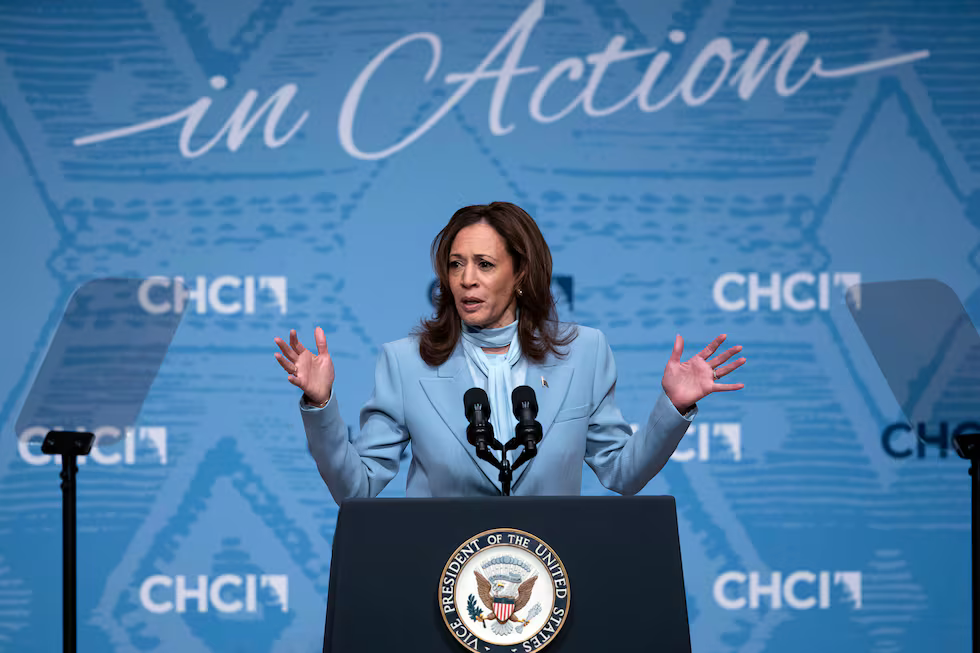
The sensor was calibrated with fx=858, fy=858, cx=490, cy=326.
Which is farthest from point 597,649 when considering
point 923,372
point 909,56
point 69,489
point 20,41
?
point 20,41

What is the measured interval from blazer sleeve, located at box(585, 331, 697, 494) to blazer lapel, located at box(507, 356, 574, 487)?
98 millimetres

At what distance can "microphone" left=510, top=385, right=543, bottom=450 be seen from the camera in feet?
4.61

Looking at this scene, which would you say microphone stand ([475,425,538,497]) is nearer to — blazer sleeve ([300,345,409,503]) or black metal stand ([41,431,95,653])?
blazer sleeve ([300,345,409,503])

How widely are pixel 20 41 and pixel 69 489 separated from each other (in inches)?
68.5

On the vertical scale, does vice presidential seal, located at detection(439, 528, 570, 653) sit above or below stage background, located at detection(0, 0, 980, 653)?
below

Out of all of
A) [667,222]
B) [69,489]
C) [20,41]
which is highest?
[20,41]

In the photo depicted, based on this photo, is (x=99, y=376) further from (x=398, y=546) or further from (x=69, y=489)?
(x=398, y=546)

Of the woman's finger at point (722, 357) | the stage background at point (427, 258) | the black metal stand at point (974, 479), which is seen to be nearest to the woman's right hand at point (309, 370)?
the woman's finger at point (722, 357)

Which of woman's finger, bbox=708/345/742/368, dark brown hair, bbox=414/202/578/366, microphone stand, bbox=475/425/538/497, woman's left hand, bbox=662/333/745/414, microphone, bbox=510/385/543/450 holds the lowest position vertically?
microphone stand, bbox=475/425/538/497

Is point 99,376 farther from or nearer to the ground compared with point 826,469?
farther from the ground

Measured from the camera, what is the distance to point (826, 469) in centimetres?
320

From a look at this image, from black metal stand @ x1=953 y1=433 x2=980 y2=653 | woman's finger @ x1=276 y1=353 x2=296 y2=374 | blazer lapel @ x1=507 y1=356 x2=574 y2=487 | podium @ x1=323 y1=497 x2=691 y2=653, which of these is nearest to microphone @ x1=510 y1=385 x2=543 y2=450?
podium @ x1=323 y1=497 x2=691 y2=653

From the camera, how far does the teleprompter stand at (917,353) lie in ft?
10.5

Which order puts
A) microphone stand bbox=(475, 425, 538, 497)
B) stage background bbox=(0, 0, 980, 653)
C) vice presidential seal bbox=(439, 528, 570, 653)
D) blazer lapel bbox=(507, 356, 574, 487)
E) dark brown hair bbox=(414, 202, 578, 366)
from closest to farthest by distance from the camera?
1. vice presidential seal bbox=(439, 528, 570, 653)
2. microphone stand bbox=(475, 425, 538, 497)
3. blazer lapel bbox=(507, 356, 574, 487)
4. dark brown hair bbox=(414, 202, 578, 366)
5. stage background bbox=(0, 0, 980, 653)
